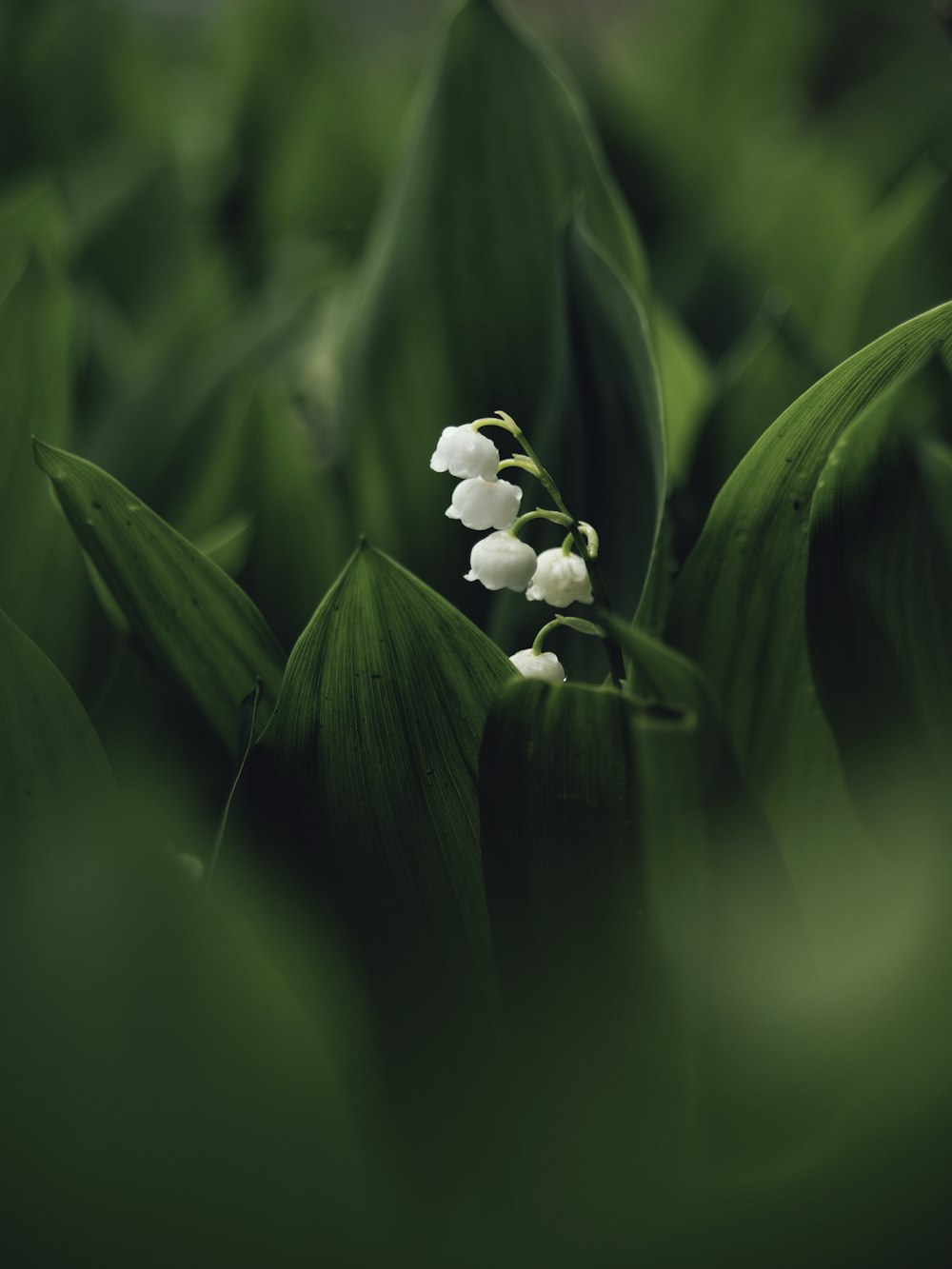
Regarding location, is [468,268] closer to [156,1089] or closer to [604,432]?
[604,432]

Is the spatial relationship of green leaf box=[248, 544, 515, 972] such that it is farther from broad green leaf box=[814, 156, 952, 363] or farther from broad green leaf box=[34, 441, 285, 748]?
broad green leaf box=[814, 156, 952, 363]

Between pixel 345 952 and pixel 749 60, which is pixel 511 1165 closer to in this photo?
pixel 345 952

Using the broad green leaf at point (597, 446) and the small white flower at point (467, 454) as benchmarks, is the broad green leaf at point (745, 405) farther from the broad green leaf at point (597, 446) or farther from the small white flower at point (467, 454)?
the small white flower at point (467, 454)

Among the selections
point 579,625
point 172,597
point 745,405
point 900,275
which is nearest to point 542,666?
point 579,625

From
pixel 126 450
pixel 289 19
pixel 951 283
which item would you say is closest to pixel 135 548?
pixel 126 450

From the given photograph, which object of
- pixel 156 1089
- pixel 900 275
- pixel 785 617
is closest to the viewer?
pixel 156 1089

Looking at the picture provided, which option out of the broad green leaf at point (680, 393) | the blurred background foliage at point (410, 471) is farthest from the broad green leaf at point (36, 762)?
the broad green leaf at point (680, 393)

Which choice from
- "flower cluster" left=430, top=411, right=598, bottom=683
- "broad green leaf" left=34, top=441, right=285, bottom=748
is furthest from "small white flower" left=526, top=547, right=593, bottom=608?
"broad green leaf" left=34, top=441, right=285, bottom=748

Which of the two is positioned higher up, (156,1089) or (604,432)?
(604,432)
